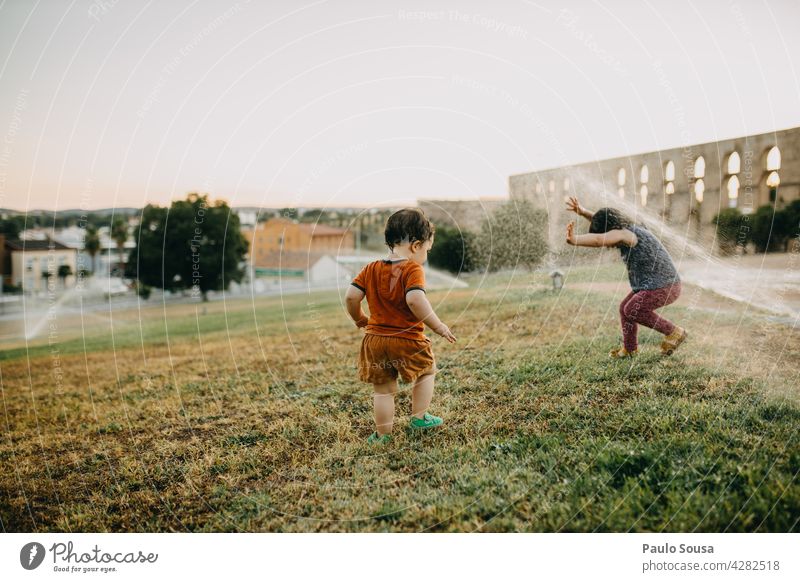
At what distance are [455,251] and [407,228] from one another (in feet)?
15.9

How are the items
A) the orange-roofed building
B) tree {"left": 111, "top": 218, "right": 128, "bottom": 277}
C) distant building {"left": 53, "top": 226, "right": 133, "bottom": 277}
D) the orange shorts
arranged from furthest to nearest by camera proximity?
tree {"left": 111, "top": 218, "right": 128, "bottom": 277}
the orange-roofed building
distant building {"left": 53, "top": 226, "right": 133, "bottom": 277}
the orange shorts

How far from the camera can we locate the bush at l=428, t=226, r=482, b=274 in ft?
25.2

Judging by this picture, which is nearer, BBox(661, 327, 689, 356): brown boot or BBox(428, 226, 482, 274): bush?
BBox(661, 327, 689, 356): brown boot

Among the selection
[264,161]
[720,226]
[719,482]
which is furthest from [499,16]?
[719,482]

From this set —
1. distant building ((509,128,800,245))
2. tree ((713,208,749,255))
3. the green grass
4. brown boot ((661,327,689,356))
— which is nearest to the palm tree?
the green grass

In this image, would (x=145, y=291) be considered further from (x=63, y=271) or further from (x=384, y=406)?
(x=384, y=406)

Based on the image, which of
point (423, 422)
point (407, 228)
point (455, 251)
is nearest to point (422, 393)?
point (423, 422)

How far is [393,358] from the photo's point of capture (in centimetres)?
360

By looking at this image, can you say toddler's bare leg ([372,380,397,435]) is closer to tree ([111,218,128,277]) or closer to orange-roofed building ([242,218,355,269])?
orange-roofed building ([242,218,355,269])

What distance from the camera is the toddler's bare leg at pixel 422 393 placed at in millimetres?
3762

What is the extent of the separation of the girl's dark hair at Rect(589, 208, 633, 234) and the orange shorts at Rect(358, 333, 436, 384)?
5.99 feet

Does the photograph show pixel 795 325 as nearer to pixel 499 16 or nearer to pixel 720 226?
pixel 720 226

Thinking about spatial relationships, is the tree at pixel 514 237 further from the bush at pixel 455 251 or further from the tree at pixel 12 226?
the tree at pixel 12 226
